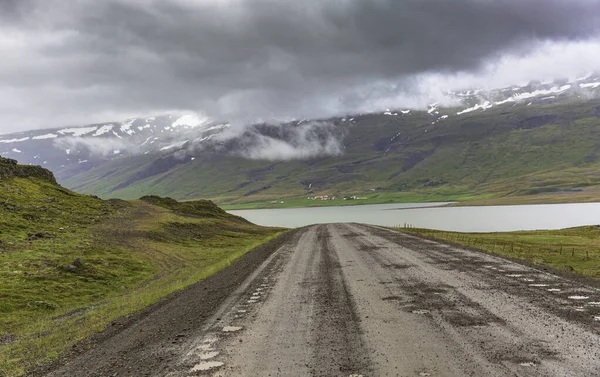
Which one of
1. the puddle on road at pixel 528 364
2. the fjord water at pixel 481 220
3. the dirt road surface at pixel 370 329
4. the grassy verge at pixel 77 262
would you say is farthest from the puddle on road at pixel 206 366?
the fjord water at pixel 481 220

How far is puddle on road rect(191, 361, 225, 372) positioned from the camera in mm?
8492

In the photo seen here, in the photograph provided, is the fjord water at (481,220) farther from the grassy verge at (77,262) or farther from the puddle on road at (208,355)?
the puddle on road at (208,355)

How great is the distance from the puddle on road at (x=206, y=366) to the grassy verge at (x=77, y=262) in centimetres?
483

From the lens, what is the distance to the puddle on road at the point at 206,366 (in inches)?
334

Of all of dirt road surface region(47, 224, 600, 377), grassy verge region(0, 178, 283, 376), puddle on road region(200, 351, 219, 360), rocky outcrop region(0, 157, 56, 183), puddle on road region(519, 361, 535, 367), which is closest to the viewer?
puddle on road region(519, 361, 535, 367)

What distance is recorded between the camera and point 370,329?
10.5 m

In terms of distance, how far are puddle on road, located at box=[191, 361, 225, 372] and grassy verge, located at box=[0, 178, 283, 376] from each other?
190 inches

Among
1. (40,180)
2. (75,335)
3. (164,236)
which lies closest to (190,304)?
(75,335)

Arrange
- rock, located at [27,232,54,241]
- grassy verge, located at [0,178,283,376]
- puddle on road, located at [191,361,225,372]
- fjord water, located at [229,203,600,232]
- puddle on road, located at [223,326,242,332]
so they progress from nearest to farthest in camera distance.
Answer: puddle on road, located at [191,361,225,372] < puddle on road, located at [223,326,242,332] < grassy verge, located at [0,178,283,376] < rock, located at [27,232,54,241] < fjord water, located at [229,203,600,232]

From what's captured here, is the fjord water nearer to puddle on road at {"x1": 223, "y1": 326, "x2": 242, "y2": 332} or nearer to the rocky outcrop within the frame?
the rocky outcrop

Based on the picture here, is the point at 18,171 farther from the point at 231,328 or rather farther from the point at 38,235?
Answer: the point at 231,328

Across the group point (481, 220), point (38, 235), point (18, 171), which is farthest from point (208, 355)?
point (481, 220)

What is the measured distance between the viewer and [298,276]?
19391mm

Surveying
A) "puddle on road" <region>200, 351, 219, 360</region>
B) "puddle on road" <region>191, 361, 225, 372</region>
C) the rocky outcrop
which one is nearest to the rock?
the rocky outcrop
